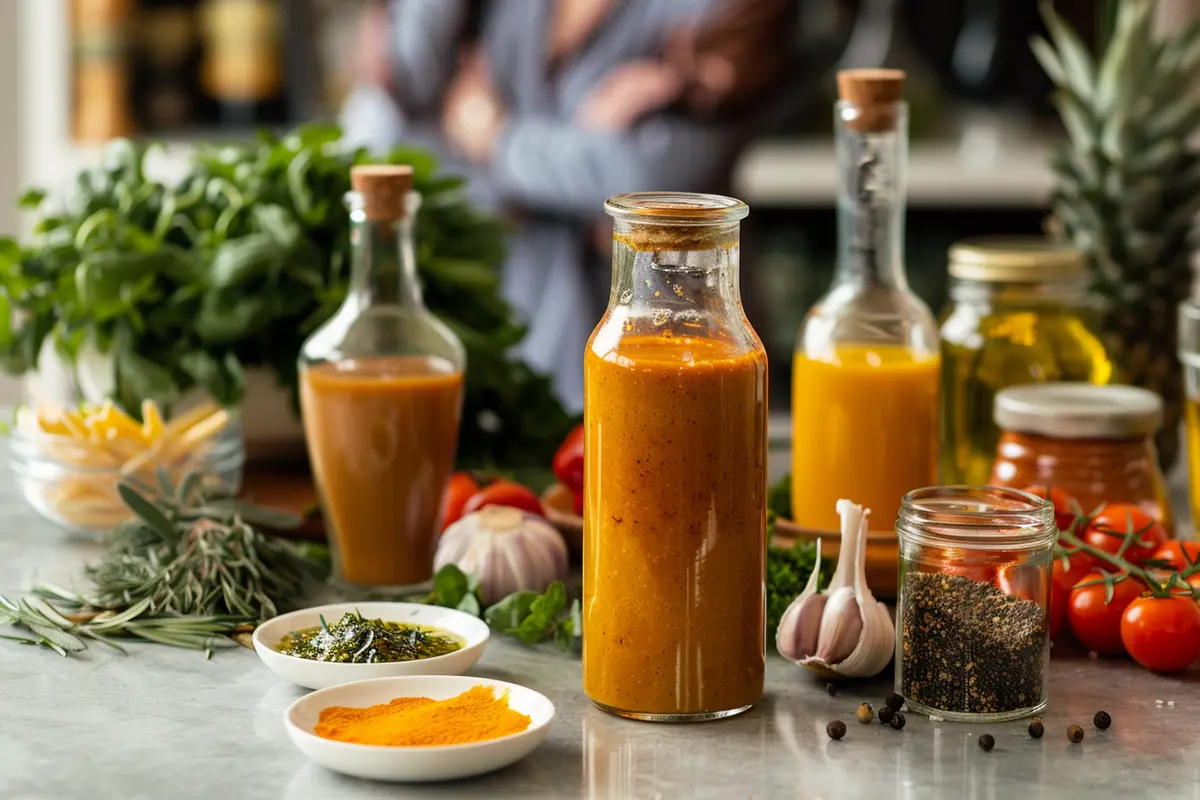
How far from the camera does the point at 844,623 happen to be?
110cm

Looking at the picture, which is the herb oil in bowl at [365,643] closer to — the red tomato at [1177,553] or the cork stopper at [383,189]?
the cork stopper at [383,189]

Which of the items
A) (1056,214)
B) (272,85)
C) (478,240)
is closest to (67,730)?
(478,240)

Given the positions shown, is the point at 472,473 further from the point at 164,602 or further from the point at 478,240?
the point at 164,602

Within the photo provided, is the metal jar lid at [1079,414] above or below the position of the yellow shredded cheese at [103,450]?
above

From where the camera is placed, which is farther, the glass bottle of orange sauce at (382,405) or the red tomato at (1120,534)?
the glass bottle of orange sauce at (382,405)

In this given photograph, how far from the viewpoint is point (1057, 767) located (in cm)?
99

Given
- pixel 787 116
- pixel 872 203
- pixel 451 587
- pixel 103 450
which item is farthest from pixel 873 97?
pixel 787 116

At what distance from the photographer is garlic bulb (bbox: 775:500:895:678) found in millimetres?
1103

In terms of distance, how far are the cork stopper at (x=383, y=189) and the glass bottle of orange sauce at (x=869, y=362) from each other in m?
0.39

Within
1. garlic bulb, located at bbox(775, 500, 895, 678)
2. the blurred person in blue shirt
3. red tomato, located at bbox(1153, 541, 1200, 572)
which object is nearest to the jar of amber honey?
red tomato, located at bbox(1153, 541, 1200, 572)

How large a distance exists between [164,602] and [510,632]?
290 millimetres

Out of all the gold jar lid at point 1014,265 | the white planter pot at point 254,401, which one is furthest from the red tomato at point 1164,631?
the white planter pot at point 254,401

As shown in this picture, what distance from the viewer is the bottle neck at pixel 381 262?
1372 millimetres

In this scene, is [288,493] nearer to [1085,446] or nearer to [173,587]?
[173,587]
